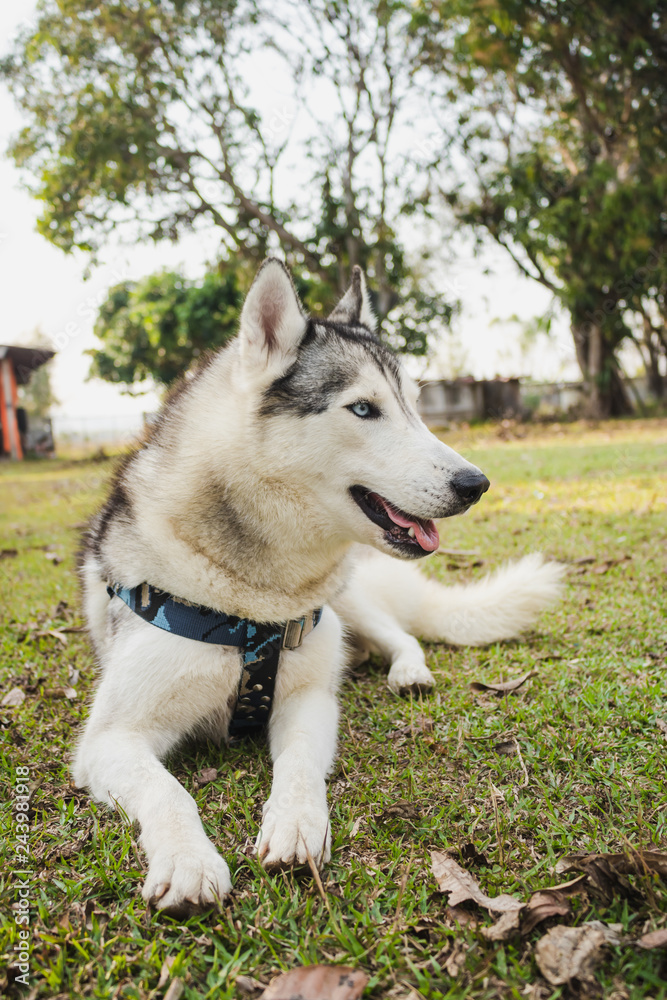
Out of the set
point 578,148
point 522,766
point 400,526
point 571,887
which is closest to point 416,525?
point 400,526

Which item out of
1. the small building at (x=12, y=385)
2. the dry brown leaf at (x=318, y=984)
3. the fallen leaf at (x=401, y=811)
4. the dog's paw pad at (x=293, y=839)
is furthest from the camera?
the small building at (x=12, y=385)

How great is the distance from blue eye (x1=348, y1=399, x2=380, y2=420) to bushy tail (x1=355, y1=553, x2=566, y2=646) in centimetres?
120

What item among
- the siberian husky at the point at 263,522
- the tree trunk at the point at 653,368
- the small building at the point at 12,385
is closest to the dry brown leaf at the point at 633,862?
the siberian husky at the point at 263,522

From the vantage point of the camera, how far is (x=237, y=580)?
80.7 inches

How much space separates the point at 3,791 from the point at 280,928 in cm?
115

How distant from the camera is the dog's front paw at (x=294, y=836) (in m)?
1.50

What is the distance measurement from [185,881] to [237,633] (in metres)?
0.75

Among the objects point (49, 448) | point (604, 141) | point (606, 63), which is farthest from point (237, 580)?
point (49, 448)

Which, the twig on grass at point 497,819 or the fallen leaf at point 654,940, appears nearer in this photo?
the fallen leaf at point 654,940

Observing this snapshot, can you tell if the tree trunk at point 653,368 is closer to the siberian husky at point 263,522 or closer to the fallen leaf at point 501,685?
the fallen leaf at point 501,685

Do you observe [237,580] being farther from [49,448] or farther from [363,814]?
[49,448]

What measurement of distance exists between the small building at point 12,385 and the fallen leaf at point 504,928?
2131 centimetres

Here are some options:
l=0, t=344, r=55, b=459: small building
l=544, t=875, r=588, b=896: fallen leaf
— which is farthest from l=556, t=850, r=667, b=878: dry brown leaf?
l=0, t=344, r=55, b=459: small building

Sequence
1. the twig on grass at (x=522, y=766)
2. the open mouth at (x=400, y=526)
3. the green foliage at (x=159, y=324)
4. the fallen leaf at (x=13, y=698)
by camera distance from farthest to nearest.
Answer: the green foliage at (x=159, y=324)
the fallen leaf at (x=13, y=698)
the open mouth at (x=400, y=526)
the twig on grass at (x=522, y=766)
